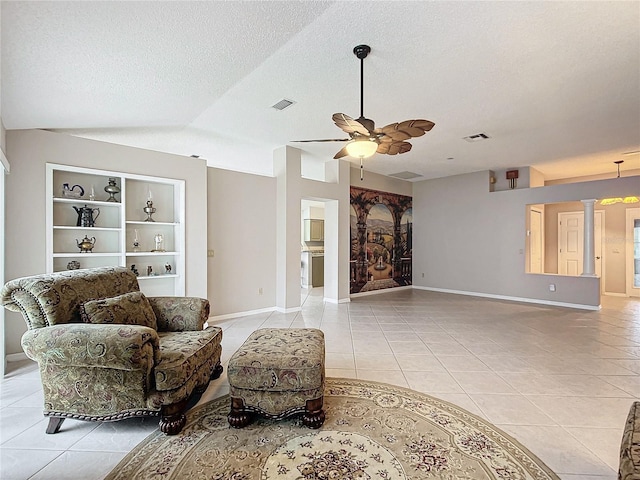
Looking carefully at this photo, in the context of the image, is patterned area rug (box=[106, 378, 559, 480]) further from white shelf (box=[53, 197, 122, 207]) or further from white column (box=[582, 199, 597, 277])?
white column (box=[582, 199, 597, 277])

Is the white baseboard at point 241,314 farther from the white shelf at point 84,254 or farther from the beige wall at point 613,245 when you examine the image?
the beige wall at point 613,245

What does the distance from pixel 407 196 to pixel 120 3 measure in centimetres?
769

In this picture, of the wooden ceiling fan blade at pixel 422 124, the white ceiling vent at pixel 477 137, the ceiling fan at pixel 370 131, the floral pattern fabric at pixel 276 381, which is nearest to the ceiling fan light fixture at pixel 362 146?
the ceiling fan at pixel 370 131

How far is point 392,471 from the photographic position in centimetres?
177

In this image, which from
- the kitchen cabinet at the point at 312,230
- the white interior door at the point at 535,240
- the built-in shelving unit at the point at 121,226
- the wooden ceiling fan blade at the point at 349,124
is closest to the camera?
the wooden ceiling fan blade at the point at 349,124

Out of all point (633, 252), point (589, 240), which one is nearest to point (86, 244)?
point (589, 240)

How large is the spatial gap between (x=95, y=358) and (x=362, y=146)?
102 inches

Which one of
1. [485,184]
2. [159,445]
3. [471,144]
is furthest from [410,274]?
[159,445]

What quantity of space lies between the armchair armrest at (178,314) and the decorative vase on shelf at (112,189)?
1959mm

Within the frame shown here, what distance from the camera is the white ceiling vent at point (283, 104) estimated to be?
371 centimetres

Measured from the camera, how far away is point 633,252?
7285 millimetres

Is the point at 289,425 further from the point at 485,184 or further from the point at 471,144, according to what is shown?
the point at 485,184

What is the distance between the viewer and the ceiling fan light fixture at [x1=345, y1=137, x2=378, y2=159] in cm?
294

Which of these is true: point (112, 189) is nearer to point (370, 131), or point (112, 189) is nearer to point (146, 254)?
point (146, 254)
